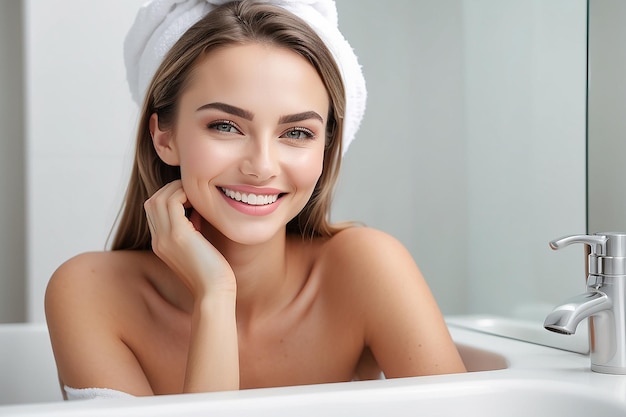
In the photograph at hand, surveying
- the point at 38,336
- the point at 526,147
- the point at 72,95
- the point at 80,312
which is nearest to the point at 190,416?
the point at 80,312

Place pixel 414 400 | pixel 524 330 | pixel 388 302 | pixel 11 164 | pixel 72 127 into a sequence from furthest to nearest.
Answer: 1. pixel 11 164
2. pixel 72 127
3. pixel 524 330
4. pixel 388 302
5. pixel 414 400

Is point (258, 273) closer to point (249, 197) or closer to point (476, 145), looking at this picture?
point (249, 197)

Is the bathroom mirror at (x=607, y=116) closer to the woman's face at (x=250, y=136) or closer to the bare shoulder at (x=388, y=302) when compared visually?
the bare shoulder at (x=388, y=302)

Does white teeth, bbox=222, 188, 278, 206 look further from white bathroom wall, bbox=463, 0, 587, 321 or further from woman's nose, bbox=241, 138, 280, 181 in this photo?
white bathroom wall, bbox=463, 0, 587, 321

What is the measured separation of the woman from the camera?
99 cm

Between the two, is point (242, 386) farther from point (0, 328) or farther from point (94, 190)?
point (94, 190)

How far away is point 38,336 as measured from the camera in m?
1.53

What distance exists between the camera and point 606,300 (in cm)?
83

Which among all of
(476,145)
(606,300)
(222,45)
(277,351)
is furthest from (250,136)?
(476,145)

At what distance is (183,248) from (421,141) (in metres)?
0.88

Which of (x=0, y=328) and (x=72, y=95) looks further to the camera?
(x=72, y=95)

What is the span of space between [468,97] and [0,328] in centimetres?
109

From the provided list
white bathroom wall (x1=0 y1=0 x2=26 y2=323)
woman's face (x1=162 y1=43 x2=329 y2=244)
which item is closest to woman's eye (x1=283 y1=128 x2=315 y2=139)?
woman's face (x1=162 y1=43 x2=329 y2=244)

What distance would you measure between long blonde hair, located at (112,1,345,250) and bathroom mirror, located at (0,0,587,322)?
36 cm
